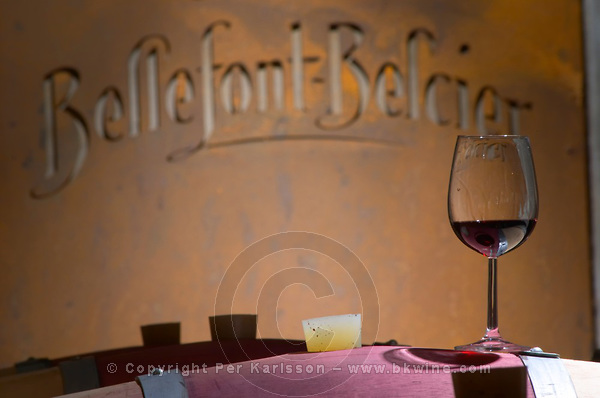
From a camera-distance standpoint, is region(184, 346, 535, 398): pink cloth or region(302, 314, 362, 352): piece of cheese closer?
region(184, 346, 535, 398): pink cloth

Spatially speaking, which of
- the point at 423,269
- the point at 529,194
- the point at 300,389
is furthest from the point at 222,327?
the point at 423,269

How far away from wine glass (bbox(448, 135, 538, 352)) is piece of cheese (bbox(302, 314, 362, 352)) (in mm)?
116

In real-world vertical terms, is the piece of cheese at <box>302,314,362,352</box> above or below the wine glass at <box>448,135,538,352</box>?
below

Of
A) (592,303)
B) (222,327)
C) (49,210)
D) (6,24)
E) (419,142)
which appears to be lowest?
(592,303)

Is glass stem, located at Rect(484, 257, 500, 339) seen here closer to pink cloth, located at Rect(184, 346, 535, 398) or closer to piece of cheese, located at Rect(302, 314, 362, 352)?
pink cloth, located at Rect(184, 346, 535, 398)

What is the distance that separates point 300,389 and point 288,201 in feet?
5.93

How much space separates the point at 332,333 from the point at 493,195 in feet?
0.76

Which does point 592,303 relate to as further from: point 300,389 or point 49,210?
point 300,389

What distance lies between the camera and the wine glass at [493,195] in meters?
0.77

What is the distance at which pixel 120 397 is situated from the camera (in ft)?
2.13

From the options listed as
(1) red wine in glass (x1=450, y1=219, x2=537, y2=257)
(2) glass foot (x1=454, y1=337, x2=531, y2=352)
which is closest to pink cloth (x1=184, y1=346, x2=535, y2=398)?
(2) glass foot (x1=454, y1=337, x2=531, y2=352)

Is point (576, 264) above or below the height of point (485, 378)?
below

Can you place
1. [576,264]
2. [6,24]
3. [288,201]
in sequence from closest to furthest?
[6,24] → [288,201] → [576,264]

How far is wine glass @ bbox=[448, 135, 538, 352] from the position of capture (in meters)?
0.77
